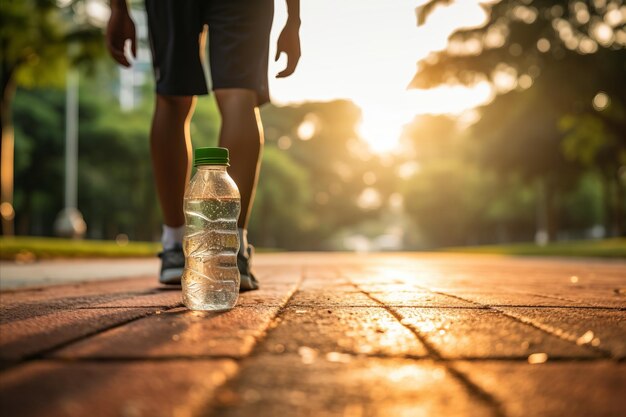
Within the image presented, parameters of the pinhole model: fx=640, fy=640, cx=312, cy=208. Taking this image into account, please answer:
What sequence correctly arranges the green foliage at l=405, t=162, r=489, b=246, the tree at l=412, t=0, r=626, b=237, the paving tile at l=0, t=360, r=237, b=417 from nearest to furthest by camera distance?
1. the paving tile at l=0, t=360, r=237, b=417
2. the tree at l=412, t=0, r=626, b=237
3. the green foliage at l=405, t=162, r=489, b=246

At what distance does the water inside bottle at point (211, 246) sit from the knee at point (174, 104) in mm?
764

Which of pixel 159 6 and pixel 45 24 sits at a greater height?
pixel 45 24

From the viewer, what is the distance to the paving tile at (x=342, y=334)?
155cm

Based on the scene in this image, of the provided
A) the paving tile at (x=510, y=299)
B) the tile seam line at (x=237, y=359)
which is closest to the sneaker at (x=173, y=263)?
the paving tile at (x=510, y=299)

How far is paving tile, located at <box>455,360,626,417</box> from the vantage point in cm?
108

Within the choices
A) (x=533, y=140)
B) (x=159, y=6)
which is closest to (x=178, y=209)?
(x=159, y=6)

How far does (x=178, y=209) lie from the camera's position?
10.7 ft

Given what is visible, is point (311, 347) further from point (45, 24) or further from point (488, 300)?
point (45, 24)

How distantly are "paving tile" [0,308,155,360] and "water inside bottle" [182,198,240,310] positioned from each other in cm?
34

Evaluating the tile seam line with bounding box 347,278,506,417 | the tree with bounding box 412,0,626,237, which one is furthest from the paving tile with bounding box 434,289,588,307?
the tree with bounding box 412,0,626,237

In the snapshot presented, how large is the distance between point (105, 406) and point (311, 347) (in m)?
0.60

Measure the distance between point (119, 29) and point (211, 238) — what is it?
4.33ft

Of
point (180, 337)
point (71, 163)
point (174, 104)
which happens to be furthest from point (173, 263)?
point (71, 163)

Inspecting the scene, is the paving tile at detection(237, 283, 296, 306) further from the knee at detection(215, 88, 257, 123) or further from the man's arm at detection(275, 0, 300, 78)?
A: the man's arm at detection(275, 0, 300, 78)
